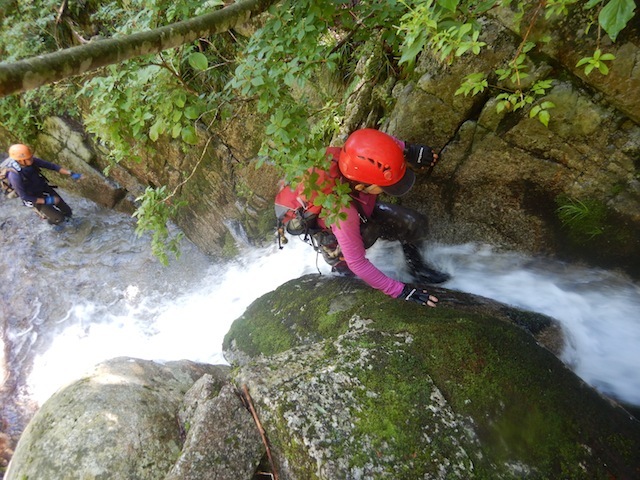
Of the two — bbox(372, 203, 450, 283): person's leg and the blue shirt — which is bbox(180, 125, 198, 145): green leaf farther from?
the blue shirt

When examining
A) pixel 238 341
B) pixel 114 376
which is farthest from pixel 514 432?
pixel 114 376

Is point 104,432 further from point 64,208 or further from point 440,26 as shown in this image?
point 64,208

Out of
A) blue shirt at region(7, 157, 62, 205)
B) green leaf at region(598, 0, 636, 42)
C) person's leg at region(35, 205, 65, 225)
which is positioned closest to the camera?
green leaf at region(598, 0, 636, 42)

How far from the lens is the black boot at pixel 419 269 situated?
4.89 meters

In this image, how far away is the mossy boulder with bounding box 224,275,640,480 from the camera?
2.40 m

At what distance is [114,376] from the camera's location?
369 cm

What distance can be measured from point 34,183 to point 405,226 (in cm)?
796

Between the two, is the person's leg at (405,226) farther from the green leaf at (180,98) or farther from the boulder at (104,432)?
the boulder at (104,432)

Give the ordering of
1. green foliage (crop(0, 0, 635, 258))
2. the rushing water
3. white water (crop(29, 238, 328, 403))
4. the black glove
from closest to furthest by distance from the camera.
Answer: green foliage (crop(0, 0, 635, 258)) < the rushing water < the black glove < white water (crop(29, 238, 328, 403))

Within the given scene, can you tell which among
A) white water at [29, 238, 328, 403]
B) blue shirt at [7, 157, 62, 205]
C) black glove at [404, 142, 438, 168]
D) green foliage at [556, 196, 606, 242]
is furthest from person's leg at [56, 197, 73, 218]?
green foliage at [556, 196, 606, 242]

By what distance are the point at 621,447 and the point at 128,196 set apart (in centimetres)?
984

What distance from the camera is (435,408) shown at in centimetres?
263

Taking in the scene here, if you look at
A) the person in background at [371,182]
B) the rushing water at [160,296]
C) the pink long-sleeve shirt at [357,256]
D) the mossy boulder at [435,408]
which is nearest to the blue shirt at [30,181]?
the rushing water at [160,296]

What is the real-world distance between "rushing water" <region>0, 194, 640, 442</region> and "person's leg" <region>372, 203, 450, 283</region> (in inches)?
8.2
